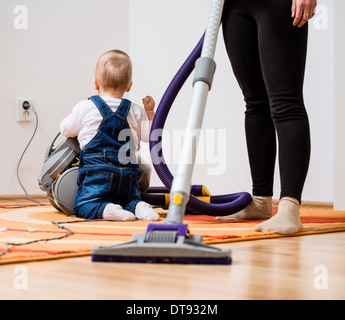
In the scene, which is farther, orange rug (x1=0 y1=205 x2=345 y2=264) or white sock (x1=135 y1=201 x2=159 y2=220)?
white sock (x1=135 y1=201 x2=159 y2=220)

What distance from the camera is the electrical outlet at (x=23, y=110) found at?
295 centimetres

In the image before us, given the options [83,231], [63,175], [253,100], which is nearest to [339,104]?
[253,100]

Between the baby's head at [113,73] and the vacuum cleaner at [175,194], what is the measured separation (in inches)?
9.7

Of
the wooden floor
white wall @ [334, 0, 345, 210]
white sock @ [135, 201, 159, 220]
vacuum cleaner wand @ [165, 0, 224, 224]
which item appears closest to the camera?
the wooden floor

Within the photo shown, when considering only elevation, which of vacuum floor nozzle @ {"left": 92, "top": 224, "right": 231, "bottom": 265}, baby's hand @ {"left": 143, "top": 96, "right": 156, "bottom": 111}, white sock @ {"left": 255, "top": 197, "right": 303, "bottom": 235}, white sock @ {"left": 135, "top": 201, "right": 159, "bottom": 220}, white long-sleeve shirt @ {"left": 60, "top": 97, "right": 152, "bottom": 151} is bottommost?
white sock @ {"left": 135, "top": 201, "right": 159, "bottom": 220}

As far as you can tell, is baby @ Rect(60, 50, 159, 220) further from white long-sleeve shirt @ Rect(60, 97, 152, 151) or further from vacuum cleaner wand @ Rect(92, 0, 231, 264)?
vacuum cleaner wand @ Rect(92, 0, 231, 264)

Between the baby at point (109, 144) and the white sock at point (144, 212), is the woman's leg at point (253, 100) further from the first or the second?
the baby at point (109, 144)

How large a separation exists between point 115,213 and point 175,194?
→ 72 cm

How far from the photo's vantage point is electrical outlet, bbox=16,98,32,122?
295 centimetres

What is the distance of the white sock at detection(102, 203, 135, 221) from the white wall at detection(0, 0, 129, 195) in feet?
4.44

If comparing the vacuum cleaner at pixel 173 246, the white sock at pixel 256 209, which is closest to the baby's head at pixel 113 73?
the white sock at pixel 256 209

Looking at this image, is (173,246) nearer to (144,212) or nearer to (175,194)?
(175,194)

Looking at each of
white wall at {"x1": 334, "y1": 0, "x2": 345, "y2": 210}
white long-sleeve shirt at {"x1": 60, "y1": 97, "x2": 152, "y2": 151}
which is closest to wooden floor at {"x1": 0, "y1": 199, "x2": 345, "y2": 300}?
white long-sleeve shirt at {"x1": 60, "y1": 97, "x2": 152, "y2": 151}
